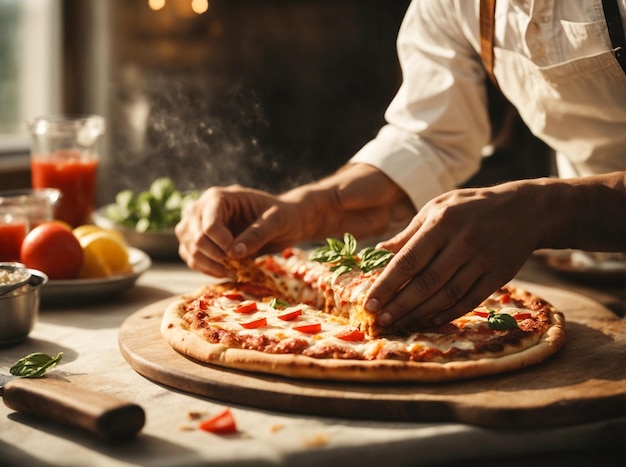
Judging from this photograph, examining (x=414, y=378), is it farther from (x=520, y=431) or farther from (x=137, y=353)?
(x=137, y=353)

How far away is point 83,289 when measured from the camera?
8.87ft

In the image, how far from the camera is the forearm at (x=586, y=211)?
6.59 feet

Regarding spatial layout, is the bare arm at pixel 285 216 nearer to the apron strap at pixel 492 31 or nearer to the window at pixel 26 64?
the apron strap at pixel 492 31

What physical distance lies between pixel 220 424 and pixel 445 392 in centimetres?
50

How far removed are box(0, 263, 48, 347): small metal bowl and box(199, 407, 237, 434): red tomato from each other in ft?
2.73

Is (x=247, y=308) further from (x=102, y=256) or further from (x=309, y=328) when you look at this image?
(x=102, y=256)

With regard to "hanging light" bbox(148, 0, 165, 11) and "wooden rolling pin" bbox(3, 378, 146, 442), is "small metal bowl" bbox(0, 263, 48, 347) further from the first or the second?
"hanging light" bbox(148, 0, 165, 11)

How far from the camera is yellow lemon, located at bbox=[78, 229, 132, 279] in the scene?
111 inches

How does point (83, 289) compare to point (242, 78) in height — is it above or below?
below

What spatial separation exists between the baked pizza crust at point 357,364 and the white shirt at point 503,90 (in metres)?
0.83

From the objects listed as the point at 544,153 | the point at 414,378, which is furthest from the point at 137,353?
the point at 544,153

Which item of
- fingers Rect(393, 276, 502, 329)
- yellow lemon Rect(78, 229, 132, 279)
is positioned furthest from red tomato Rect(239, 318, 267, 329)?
yellow lemon Rect(78, 229, 132, 279)

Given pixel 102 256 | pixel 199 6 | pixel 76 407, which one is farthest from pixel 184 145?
pixel 76 407

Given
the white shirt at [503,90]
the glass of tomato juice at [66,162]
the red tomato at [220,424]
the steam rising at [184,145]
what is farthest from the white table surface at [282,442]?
the steam rising at [184,145]
